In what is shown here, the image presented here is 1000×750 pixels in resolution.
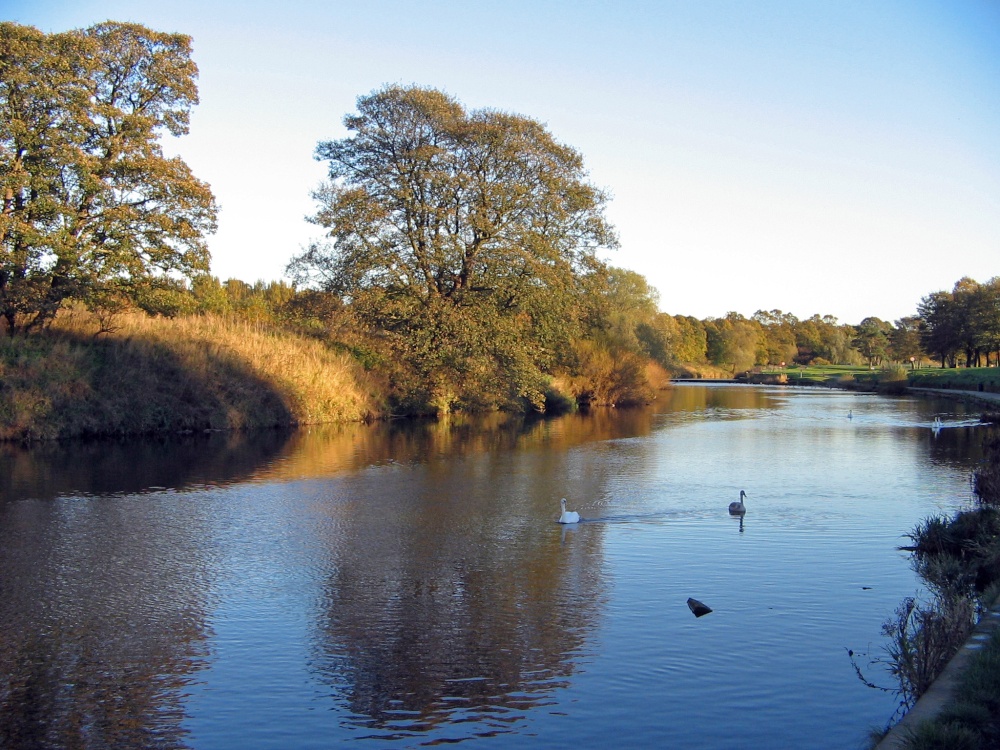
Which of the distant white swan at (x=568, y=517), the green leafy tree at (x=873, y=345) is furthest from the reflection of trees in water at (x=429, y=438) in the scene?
the green leafy tree at (x=873, y=345)

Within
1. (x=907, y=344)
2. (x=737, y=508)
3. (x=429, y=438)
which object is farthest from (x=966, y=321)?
(x=737, y=508)

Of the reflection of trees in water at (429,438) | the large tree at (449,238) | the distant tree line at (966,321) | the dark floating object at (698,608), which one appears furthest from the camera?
the distant tree line at (966,321)

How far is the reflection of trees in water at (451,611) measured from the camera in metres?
6.82

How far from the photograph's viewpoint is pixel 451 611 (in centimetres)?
893

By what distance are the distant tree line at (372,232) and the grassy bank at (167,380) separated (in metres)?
1.34

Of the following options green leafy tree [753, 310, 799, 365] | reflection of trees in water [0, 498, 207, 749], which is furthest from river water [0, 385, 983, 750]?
green leafy tree [753, 310, 799, 365]

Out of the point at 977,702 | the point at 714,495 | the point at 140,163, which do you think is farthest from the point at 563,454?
the point at 977,702

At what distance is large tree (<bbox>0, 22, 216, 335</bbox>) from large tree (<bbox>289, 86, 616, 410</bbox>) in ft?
22.5

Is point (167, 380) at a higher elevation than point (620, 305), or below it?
below

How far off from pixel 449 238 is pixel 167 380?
12093mm

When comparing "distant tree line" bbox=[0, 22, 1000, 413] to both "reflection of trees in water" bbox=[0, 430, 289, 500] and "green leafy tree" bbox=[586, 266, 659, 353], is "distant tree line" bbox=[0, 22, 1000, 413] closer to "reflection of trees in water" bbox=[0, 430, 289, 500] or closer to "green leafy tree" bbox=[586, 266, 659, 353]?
"green leafy tree" bbox=[586, 266, 659, 353]

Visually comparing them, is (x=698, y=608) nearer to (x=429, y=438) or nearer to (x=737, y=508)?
(x=737, y=508)

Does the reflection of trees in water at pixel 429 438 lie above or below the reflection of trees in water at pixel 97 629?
above

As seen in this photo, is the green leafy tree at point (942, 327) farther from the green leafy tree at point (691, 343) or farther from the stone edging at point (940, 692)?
the stone edging at point (940, 692)
